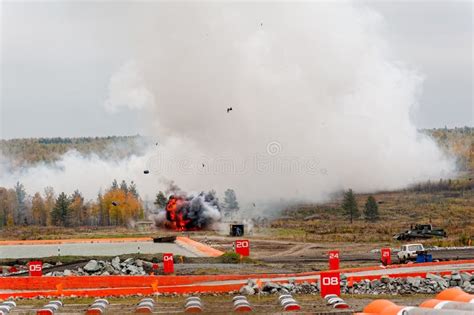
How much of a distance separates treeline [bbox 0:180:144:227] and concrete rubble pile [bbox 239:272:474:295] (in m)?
90.0

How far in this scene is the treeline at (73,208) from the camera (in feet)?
480

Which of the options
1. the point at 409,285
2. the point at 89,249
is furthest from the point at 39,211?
the point at 409,285

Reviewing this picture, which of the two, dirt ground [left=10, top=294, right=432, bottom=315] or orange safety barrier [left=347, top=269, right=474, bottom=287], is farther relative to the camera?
orange safety barrier [left=347, top=269, right=474, bottom=287]

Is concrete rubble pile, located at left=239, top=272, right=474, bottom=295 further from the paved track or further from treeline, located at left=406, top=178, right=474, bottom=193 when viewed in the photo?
treeline, located at left=406, top=178, right=474, bottom=193

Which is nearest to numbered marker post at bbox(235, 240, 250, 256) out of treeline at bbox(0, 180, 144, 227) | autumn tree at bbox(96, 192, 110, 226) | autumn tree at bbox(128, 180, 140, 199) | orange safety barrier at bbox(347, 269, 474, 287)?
orange safety barrier at bbox(347, 269, 474, 287)

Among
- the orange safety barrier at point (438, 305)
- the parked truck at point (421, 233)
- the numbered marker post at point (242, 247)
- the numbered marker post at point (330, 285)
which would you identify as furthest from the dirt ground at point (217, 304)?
the parked truck at point (421, 233)

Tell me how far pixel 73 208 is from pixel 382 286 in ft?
355

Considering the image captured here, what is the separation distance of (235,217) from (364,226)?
16926 mm

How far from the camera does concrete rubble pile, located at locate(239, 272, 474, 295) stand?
158ft

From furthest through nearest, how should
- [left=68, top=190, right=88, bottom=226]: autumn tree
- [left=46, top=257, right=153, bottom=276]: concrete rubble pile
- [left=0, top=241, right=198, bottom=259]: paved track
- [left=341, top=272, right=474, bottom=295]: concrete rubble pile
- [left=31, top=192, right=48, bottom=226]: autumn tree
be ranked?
[left=31, top=192, right=48, bottom=226]: autumn tree < [left=68, top=190, right=88, bottom=226]: autumn tree < [left=0, top=241, right=198, bottom=259]: paved track < [left=46, top=257, right=153, bottom=276]: concrete rubble pile < [left=341, top=272, right=474, bottom=295]: concrete rubble pile

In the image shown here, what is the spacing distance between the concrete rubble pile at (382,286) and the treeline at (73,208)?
90.0m

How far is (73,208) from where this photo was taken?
152 m

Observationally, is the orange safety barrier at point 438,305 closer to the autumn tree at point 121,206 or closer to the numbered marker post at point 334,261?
the numbered marker post at point 334,261

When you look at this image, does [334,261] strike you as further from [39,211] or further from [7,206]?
[7,206]
